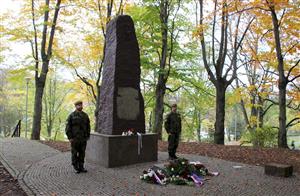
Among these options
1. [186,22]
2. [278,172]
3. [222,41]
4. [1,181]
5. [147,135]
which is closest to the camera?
[1,181]

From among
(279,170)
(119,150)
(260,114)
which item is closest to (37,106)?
(119,150)

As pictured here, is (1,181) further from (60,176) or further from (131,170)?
(131,170)

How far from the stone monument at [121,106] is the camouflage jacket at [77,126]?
932 millimetres

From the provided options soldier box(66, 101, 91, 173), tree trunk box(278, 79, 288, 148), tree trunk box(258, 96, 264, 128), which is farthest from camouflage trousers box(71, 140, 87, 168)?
tree trunk box(258, 96, 264, 128)

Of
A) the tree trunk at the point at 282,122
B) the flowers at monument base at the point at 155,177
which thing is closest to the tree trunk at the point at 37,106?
the flowers at monument base at the point at 155,177

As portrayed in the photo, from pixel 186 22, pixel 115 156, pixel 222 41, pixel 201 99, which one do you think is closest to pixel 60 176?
pixel 115 156

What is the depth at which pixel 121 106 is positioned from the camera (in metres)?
9.06

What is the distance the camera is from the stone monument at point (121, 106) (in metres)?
8.57

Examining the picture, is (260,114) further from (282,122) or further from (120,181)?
(120,181)

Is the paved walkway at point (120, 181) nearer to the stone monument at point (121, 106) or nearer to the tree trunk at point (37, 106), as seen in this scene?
the stone monument at point (121, 106)

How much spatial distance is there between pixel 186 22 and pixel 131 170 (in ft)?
40.5

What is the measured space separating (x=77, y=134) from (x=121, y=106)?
6.51 ft

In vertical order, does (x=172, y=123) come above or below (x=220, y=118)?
below

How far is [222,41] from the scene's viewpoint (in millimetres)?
14836
